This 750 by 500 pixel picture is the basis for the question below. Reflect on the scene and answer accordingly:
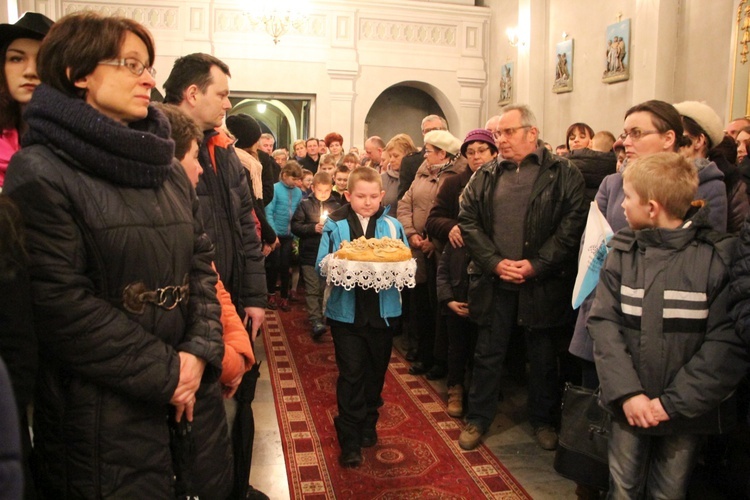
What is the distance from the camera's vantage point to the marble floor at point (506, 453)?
3455 millimetres

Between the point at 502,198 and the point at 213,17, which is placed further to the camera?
the point at 213,17

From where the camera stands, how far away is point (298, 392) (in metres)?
4.95

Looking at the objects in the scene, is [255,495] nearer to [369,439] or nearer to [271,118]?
[369,439]

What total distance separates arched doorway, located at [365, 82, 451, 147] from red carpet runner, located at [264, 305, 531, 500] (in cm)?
1137

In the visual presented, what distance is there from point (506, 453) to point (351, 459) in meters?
0.96

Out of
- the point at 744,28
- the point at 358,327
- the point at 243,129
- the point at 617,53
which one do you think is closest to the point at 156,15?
the point at 617,53

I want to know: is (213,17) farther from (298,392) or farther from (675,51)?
(298,392)

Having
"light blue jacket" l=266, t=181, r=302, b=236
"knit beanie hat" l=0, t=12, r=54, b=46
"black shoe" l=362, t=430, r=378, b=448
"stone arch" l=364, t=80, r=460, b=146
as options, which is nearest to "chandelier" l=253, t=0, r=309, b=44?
"stone arch" l=364, t=80, r=460, b=146

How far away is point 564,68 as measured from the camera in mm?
11828

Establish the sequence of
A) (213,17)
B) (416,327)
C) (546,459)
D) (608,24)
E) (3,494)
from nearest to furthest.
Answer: (3,494), (546,459), (416,327), (608,24), (213,17)

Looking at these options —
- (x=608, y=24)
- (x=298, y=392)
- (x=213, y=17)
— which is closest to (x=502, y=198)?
(x=298, y=392)

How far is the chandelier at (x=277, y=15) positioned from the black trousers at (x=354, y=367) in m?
10.2

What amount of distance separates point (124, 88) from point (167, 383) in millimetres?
822

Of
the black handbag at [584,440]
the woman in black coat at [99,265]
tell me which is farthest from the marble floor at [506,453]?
the woman in black coat at [99,265]
